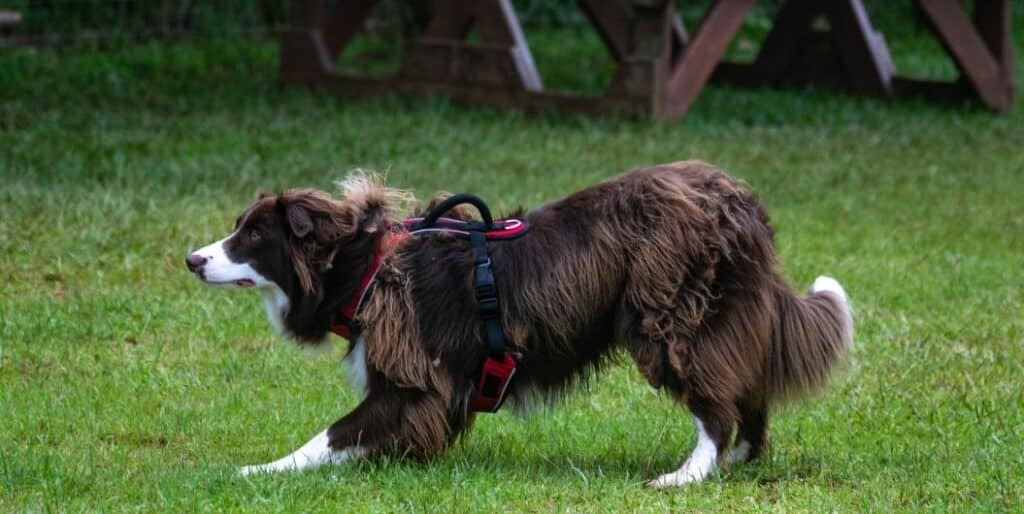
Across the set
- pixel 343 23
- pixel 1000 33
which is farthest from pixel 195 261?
pixel 1000 33

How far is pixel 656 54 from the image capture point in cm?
1267

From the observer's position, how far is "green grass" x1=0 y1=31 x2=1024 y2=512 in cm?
500

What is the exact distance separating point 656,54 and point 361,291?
7954 millimetres

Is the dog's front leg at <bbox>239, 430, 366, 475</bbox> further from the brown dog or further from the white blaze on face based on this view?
the white blaze on face

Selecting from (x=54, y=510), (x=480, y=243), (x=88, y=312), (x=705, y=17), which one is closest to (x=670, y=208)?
(x=480, y=243)

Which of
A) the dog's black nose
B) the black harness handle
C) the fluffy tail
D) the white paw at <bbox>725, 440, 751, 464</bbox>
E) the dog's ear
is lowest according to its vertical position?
the white paw at <bbox>725, 440, 751, 464</bbox>

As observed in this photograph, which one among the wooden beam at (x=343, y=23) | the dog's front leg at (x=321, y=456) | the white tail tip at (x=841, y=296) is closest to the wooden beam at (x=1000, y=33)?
the wooden beam at (x=343, y=23)

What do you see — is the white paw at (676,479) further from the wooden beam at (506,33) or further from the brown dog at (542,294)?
the wooden beam at (506,33)

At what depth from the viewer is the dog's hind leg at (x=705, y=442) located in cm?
505

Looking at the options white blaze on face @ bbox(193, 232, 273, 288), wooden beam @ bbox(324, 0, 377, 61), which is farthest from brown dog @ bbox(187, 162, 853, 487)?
wooden beam @ bbox(324, 0, 377, 61)

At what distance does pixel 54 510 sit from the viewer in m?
4.62

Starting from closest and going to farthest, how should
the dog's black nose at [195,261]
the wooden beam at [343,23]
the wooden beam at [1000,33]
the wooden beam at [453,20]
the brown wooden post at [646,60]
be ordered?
the dog's black nose at [195,261], the brown wooden post at [646,60], the wooden beam at [453,20], the wooden beam at [1000,33], the wooden beam at [343,23]

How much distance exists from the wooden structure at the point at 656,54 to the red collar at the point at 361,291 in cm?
778

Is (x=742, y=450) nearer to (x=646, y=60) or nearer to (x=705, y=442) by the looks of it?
(x=705, y=442)
